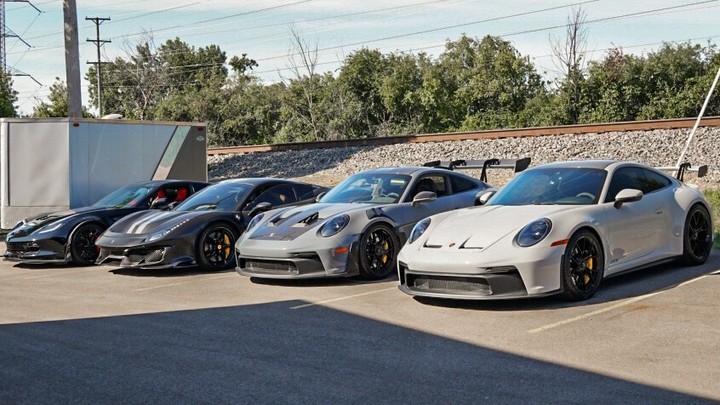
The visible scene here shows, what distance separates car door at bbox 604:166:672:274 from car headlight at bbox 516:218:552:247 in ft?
2.64

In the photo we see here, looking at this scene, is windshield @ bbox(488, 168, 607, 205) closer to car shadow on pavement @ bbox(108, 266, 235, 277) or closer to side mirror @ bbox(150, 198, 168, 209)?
car shadow on pavement @ bbox(108, 266, 235, 277)

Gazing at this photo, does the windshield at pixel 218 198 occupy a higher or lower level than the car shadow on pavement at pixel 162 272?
higher

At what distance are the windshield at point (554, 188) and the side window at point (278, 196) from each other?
4.09 metres

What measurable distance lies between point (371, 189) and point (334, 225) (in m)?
1.17

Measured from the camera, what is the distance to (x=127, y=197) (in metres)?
13.8

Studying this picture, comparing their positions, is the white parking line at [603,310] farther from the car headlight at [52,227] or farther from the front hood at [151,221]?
the car headlight at [52,227]

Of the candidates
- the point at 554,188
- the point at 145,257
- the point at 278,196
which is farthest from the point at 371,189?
the point at 145,257

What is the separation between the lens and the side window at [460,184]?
1117 centimetres

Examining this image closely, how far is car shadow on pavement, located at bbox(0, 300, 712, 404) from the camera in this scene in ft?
16.8

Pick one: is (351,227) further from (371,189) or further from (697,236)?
(697,236)

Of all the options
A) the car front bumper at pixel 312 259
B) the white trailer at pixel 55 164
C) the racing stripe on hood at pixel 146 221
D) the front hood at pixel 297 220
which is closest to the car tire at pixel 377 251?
the car front bumper at pixel 312 259

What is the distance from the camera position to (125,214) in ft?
A: 43.5

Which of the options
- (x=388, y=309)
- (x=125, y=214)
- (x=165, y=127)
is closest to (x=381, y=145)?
(x=165, y=127)

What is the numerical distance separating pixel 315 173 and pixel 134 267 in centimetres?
1651
